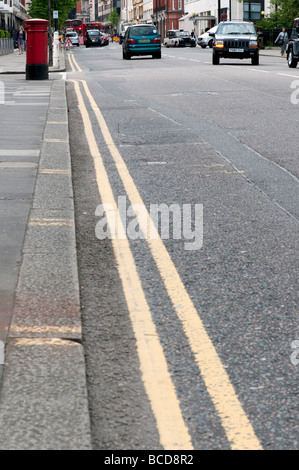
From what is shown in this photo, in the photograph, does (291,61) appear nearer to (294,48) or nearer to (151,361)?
(294,48)

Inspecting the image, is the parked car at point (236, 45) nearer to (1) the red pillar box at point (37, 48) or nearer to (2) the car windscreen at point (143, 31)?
(2) the car windscreen at point (143, 31)

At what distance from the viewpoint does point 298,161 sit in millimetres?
9109

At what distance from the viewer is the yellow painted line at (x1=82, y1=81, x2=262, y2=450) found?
3006 mm

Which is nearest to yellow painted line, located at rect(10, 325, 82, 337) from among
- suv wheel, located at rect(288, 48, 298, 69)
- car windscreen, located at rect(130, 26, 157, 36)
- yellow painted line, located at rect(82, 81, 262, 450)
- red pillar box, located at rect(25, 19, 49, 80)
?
yellow painted line, located at rect(82, 81, 262, 450)

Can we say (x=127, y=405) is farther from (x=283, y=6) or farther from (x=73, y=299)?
(x=283, y=6)

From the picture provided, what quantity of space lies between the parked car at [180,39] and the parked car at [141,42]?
34612 mm

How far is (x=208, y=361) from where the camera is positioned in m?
3.65

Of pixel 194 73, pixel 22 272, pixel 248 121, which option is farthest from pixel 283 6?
pixel 22 272

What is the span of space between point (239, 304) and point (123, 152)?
19.1ft

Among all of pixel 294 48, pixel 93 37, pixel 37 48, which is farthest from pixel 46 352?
pixel 93 37

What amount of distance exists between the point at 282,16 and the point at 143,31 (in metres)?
20.8

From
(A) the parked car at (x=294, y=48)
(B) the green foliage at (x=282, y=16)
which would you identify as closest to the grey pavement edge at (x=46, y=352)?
(A) the parked car at (x=294, y=48)

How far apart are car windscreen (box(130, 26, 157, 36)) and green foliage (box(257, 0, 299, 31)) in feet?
61.8

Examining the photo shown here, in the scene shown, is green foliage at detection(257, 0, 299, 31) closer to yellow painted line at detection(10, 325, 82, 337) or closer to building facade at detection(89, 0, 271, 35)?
building facade at detection(89, 0, 271, 35)
